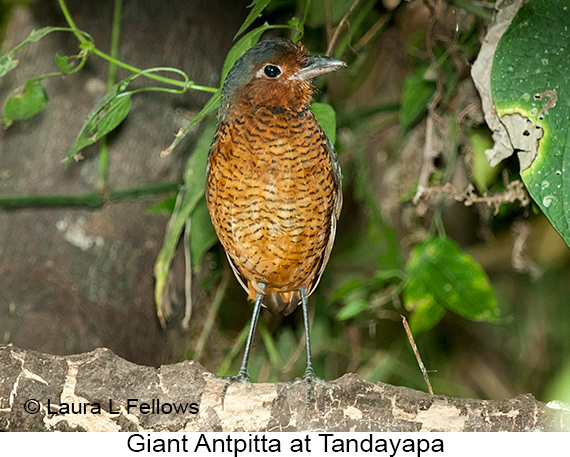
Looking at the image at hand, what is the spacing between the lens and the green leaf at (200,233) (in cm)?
238

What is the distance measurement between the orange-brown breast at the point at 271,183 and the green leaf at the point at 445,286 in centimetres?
55

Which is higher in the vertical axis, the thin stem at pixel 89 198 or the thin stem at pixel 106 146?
the thin stem at pixel 106 146

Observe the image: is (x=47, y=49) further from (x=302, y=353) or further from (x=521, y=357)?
(x=521, y=357)

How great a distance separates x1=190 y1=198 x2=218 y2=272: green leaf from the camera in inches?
93.7

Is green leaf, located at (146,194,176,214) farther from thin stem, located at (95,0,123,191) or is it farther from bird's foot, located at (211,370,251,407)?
bird's foot, located at (211,370,251,407)

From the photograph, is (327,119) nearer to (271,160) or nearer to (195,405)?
(271,160)

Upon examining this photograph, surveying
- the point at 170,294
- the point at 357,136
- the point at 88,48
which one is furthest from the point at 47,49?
the point at 357,136

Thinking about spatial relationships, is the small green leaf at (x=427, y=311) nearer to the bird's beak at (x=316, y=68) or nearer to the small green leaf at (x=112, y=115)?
the bird's beak at (x=316, y=68)

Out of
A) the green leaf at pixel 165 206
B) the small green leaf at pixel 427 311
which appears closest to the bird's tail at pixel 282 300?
the small green leaf at pixel 427 311

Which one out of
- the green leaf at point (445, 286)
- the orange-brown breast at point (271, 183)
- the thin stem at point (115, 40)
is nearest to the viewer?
the orange-brown breast at point (271, 183)

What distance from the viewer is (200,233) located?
7.91ft

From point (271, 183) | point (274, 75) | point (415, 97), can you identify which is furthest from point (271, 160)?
point (415, 97)

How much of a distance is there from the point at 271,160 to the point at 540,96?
26.7 inches

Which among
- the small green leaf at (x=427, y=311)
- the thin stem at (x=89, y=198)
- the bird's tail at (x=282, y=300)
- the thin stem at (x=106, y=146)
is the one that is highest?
the thin stem at (x=106, y=146)
